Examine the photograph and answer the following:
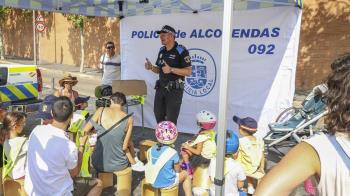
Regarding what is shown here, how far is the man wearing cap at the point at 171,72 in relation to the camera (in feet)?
17.5

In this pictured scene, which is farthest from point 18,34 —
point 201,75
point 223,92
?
point 223,92

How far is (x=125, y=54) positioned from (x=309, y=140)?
6.79 m

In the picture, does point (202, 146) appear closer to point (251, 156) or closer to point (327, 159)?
point (251, 156)

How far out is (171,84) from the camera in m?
5.43

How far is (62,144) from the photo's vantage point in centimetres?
296

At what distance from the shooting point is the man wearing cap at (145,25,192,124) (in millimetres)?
5324

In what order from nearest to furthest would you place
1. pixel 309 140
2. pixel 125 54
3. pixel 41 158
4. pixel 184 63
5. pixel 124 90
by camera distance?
pixel 309 140
pixel 41 158
pixel 184 63
pixel 124 90
pixel 125 54

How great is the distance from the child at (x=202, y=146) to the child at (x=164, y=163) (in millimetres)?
362

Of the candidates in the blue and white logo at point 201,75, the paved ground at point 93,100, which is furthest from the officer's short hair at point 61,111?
the blue and white logo at point 201,75

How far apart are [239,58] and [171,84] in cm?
146

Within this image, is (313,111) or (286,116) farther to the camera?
(286,116)

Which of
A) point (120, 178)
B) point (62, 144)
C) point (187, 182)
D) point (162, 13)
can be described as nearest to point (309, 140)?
point (62, 144)

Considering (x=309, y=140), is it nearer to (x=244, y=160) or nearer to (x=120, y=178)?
(x=244, y=160)

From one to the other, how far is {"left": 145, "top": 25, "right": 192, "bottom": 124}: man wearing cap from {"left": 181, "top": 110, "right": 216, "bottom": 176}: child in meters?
1.41
